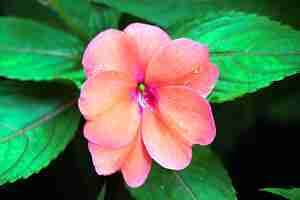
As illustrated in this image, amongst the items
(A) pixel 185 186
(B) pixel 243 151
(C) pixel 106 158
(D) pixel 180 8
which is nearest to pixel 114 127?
(C) pixel 106 158

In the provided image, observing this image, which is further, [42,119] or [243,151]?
[243,151]

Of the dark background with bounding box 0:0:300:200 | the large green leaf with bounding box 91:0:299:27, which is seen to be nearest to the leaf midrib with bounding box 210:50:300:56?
the large green leaf with bounding box 91:0:299:27

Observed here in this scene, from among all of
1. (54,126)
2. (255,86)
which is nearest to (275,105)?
(255,86)

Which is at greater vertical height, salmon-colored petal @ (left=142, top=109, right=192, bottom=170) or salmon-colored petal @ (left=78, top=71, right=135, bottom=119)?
salmon-colored petal @ (left=78, top=71, right=135, bottom=119)

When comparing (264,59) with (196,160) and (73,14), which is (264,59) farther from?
(73,14)

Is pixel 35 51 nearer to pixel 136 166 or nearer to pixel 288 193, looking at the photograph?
pixel 136 166

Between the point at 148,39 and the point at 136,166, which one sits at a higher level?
the point at 148,39

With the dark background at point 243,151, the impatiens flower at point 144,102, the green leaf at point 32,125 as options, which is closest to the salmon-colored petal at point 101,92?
the impatiens flower at point 144,102

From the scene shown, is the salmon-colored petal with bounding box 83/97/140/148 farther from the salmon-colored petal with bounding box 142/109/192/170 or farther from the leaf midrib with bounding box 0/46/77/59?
the leaf midrib with bounding box 0/46/77/59
